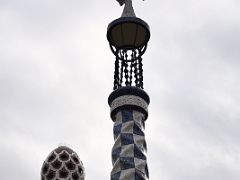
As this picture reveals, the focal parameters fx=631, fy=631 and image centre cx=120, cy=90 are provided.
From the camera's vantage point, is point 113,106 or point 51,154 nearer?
point 51,154

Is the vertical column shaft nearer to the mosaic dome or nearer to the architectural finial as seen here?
the mosaic dome

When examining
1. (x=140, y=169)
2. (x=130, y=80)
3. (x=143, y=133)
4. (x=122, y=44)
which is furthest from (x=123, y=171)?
(x=122, y=44)

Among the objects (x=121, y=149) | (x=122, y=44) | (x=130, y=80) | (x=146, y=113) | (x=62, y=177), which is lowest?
(x=62, y=177)

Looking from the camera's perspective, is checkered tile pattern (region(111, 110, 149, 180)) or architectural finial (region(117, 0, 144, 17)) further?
architectural finial (region(117, 0, 144, 17))

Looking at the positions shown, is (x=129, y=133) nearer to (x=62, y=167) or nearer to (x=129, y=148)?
(x=129, y=148)

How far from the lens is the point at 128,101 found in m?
10.2

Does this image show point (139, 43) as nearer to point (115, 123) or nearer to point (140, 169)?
point (115, 123)

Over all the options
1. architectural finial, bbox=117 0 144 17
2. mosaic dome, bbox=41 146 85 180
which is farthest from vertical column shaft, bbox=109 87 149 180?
architectural finial, bbox=117 0 144 17

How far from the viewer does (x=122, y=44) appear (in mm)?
11070

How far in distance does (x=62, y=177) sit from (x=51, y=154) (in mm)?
433

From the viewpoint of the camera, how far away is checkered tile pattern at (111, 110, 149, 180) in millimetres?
9430

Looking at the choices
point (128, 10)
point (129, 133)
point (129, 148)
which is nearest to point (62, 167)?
point (129, 148)

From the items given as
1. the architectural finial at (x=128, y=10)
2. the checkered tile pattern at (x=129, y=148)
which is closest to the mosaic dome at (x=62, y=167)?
the checkered tile pattern at (x=129, y=148)

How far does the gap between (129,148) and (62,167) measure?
5.02ft
